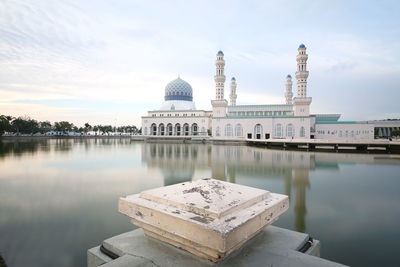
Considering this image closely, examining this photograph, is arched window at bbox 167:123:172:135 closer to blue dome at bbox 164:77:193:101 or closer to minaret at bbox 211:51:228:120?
blue dome at bbox 164:77:193:101

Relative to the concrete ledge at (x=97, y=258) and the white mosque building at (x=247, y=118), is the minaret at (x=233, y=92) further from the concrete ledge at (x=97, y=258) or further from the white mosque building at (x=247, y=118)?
the concrete ledge at (x=97, y=258)

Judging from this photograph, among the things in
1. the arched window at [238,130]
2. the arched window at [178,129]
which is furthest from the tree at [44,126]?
the arched window at [238,130]

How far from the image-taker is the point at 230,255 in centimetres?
207

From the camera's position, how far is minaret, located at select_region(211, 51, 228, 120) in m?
48.0

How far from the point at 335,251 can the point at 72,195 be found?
268 inches

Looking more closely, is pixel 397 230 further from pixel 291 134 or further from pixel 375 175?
pixel 291 134

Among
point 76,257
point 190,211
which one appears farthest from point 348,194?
point 76,257

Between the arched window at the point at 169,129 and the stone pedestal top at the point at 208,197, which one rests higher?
the arched window at the point at 169,129

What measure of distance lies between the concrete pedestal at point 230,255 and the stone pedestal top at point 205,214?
0.10m

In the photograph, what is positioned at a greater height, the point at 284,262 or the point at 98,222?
the point at 284,262

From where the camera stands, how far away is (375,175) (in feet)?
33.7

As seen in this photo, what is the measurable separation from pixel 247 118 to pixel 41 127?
7165 centimetres

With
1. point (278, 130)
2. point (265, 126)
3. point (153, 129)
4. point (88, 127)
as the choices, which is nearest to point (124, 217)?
point (265, 126)

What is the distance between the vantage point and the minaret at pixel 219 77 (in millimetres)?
47969
